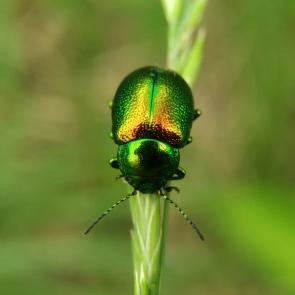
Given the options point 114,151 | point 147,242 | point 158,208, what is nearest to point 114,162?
point 158,208

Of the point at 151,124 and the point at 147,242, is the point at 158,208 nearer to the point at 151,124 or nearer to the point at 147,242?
the point at 147,242

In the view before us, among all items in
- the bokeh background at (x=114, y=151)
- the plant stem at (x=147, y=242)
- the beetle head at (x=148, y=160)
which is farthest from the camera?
the bokeh background at (x=114, y=151)

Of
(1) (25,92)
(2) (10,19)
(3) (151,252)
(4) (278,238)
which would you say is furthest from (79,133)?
(3) (151,252)

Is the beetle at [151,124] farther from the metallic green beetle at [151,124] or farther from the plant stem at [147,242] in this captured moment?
the plant stem at [147,242]

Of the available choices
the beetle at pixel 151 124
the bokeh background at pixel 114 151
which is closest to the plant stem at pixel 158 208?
the beetle at pixel 151 124

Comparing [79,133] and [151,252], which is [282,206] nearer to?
[79,133]
